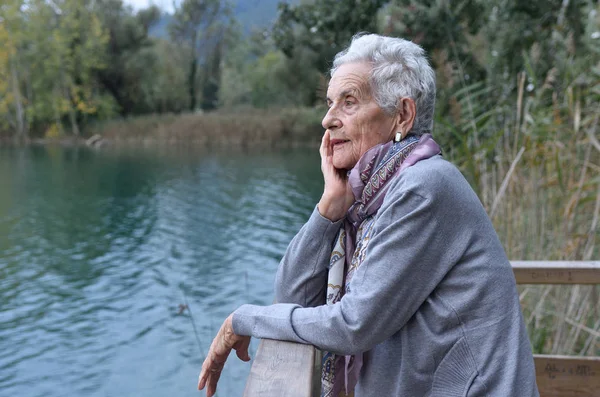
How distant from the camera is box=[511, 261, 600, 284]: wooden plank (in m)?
2.18

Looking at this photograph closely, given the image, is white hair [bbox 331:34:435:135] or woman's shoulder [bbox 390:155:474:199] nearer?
woman's shoulder [bbox 390:155:474:199]

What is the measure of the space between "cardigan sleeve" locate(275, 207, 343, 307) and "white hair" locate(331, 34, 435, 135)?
277 mm

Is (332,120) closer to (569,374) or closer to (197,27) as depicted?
(569,374)

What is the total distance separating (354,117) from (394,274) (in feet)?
1.38

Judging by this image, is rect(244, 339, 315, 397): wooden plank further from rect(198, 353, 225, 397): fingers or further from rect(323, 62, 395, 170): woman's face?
rect(323, 62, 395, 170): woman's face

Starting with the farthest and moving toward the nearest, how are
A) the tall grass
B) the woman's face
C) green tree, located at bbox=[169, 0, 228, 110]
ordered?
1. green tree, located at bbox=[169, 0, 228, 110]
2. the tall grass
3. the woman's face

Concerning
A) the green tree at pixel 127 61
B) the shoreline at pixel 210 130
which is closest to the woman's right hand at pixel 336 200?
the shoreline at pixel 210 130

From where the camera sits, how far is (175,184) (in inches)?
668

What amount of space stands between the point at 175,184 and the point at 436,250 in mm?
16102

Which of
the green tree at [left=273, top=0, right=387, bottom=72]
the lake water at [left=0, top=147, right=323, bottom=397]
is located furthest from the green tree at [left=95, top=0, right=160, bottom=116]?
the green tree at [left=273, top=0, right=387, bottom=72]

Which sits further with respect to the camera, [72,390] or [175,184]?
[175,184]

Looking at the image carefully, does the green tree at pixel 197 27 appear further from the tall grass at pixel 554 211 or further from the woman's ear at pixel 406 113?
the woman's ear at pixel 406 113

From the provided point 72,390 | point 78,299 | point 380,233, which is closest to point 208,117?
point 78,299

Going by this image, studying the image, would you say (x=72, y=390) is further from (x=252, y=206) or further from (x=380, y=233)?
(x=252, y=206)
